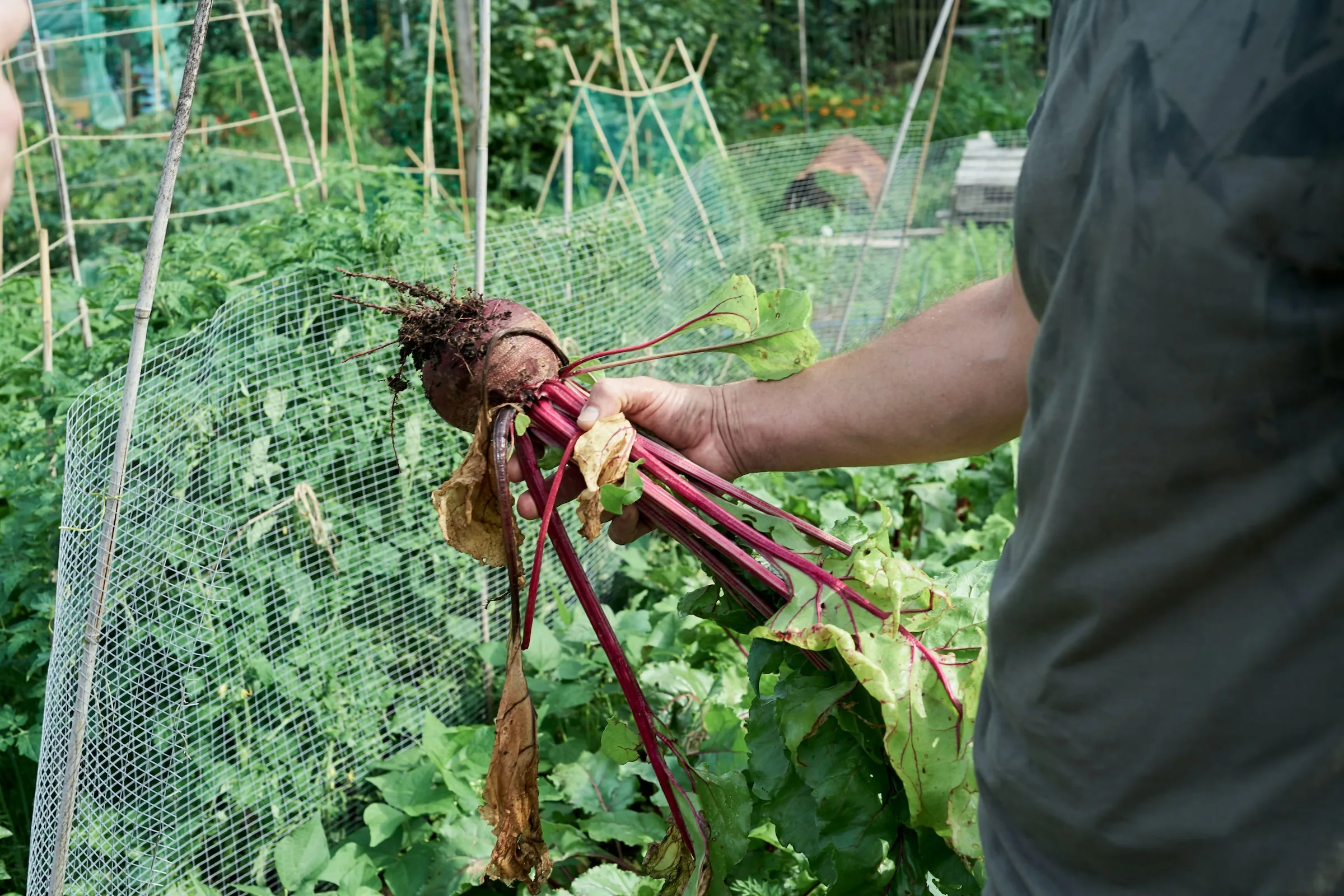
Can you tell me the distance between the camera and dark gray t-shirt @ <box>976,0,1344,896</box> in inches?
30.8

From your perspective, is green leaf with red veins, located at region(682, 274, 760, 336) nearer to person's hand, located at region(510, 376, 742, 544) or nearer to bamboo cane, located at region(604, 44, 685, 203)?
person's hand, located at region(510, 376, 742, 544)

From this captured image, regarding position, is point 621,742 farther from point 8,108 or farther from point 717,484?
point 8,108

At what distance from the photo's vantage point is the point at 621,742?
1950 millimetres

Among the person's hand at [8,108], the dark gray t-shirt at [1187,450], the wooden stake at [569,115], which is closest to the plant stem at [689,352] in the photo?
the dark gray t-shirt at [1187,450]

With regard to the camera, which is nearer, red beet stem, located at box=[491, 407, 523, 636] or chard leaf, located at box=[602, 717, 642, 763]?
red beet stem, located at box=[491, 407, 523, 636]

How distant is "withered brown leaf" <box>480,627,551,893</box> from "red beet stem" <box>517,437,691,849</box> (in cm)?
14

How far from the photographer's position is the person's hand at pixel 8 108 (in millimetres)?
938

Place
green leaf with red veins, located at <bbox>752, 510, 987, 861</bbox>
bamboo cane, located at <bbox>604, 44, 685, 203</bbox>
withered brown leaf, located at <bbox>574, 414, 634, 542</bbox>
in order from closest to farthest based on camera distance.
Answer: green leaf with red veins, located at <bbox>752, 510, 987, 861</bbox>, withered brown leaf, located at <bbox>574, 414, 634, 542</bbox>, bamboo cane, located at <bbox>604, 44, 685, 203</bbox>

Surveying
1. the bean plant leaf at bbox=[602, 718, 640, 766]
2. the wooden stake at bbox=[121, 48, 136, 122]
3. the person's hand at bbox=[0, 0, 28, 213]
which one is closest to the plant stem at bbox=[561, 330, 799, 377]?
the bean plant leaf at bbox=[602, 718, 640, 766]

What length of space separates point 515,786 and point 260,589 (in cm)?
105

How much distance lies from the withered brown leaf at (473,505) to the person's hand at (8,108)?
94 cm

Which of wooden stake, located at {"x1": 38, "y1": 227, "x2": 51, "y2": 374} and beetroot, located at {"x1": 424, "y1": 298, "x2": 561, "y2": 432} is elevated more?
beetroot, located at {"x1": 424, "y1": 298, "x2": 561, "y2": 432}

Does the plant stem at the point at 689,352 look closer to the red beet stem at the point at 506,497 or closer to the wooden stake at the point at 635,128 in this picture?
the red beet stem at the point at 506,497

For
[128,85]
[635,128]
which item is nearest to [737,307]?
[635,128]
